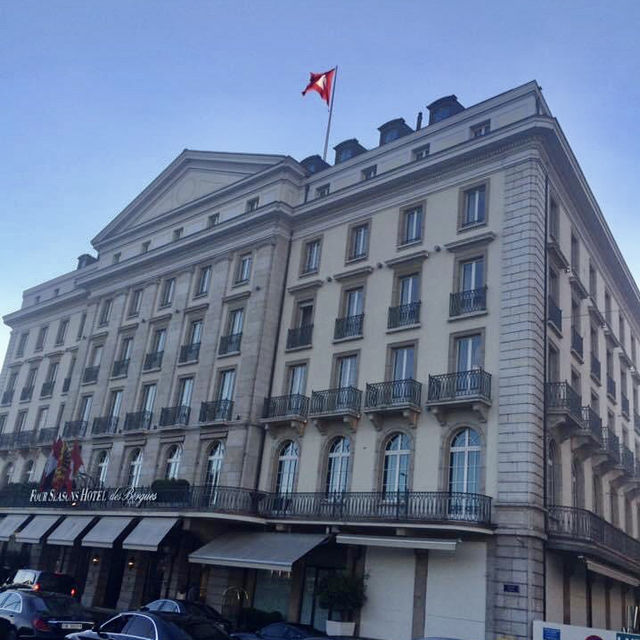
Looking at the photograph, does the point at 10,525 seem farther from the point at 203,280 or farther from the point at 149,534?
the point at 203,280

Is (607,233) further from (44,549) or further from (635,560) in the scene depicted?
(44,549)

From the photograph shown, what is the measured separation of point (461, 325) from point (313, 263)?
910cm

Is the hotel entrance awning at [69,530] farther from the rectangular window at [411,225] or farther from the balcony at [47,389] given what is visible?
the rectangular window at [411,225]

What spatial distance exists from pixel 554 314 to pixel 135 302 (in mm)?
23145

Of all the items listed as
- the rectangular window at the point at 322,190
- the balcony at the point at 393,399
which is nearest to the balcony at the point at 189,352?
the rectangular window at the point at 322,190

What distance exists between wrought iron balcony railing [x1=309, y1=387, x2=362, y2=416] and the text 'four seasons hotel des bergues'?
0.28 ft

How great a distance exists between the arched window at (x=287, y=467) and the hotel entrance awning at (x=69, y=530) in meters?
9.56

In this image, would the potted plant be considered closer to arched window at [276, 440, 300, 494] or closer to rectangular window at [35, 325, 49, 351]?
arched window at [276, 440, 300, 494]

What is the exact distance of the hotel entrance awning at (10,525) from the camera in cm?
3400

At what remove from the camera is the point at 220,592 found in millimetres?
26344

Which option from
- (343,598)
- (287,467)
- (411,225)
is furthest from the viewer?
(411,225)

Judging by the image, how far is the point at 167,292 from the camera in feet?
121

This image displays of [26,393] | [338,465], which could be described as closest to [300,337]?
[338,465]

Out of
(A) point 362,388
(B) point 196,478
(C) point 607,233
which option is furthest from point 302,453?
(C) point 607,233
